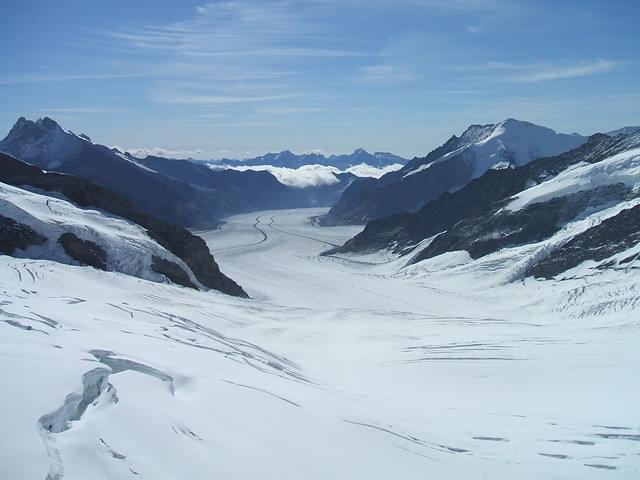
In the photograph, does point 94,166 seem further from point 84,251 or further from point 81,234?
point 84,251

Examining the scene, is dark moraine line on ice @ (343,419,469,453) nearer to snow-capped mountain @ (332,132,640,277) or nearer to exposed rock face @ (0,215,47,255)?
exposed rock face @ (0,215,47,255)

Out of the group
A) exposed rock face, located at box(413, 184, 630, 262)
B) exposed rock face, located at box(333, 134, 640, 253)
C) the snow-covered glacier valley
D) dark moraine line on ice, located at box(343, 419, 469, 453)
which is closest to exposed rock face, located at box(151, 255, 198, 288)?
the snow-covered glacier valley

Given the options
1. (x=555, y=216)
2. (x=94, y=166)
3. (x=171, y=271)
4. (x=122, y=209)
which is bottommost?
(x=171, y=271)

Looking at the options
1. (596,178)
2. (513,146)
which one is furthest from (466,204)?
(513,146)

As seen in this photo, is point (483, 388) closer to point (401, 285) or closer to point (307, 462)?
point (307, 462)

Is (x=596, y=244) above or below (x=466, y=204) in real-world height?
below

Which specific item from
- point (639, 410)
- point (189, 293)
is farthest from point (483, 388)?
point (189, 293)

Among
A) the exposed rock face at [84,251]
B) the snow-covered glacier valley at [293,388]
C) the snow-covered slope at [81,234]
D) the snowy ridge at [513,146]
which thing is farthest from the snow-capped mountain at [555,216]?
the snowy ridge at [513,146]

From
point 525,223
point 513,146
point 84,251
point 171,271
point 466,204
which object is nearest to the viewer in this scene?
point 84,251

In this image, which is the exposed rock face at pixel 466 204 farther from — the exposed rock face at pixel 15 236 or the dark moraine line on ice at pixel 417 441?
the dark moraine line on ice at pixel 417 441
